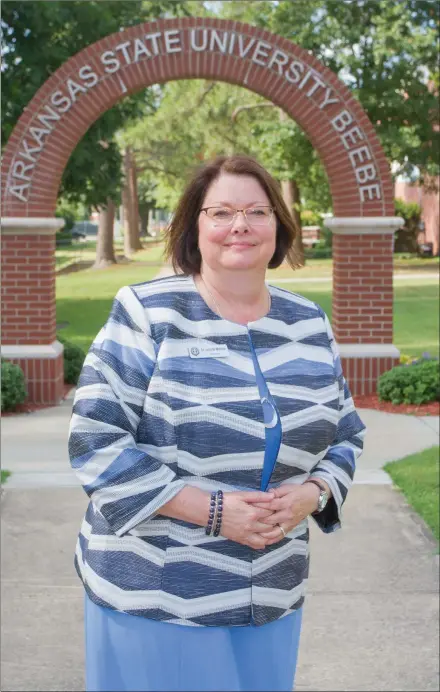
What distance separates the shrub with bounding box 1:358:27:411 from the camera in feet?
33.7

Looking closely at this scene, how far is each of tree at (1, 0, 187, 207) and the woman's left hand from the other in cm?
1413

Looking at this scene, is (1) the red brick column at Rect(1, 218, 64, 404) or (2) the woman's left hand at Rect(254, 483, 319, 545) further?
(1) the red brick column at Rect(1, 218, 64, 404)

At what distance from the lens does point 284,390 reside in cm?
254

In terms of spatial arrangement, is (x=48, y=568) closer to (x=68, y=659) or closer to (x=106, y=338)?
(x=68, y=659)

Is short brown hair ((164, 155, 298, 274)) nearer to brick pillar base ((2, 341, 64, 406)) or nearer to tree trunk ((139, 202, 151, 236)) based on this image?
brick pillar base ((2, 341, 64, 406))

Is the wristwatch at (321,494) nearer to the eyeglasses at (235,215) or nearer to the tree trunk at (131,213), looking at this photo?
the eyeglasses at (235,215)

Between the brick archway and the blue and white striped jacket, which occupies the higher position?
the brick archway

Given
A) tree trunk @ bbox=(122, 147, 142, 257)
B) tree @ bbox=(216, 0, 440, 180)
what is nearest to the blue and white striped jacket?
tree @ bbox=(216, 0, 440, 180)

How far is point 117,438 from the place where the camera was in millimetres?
2428

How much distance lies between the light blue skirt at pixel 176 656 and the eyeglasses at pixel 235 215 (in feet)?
3.27

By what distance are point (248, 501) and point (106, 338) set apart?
52 cm

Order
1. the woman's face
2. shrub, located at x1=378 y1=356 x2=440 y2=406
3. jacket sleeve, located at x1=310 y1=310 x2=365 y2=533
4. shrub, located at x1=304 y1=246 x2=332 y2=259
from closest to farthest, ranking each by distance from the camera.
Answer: the woman's face
jacket sleeve, located at x1=310 y1=310 x2=365 y2=533
shrub, located at x1=378 y1=356 x2=440 y2=406
shrub, located at x1=304 y1=246 x2=332 y2=259

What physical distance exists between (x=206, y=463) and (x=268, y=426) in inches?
6.9

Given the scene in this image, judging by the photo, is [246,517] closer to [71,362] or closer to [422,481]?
[422,481]
